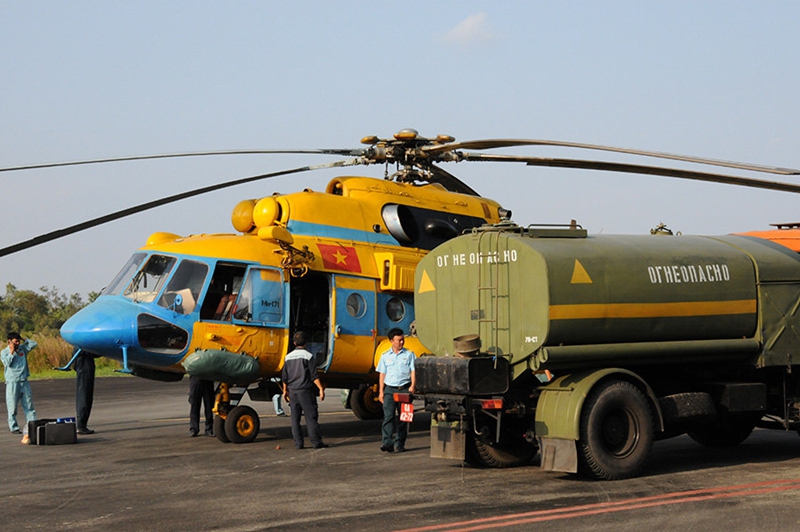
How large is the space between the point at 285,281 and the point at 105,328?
2765 millimetres

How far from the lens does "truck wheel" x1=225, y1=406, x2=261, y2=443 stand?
571 inches

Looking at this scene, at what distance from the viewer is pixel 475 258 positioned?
38.0 feet

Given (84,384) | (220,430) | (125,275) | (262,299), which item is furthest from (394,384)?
(84,384)

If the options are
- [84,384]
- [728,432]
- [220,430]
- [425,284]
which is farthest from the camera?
[84,384]

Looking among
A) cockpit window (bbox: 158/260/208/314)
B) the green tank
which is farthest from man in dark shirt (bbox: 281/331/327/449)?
the green tank

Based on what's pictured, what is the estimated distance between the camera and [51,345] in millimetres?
33969

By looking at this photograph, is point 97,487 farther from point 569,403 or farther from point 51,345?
point 51,345

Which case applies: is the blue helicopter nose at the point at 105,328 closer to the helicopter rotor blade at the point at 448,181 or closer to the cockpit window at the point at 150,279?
the cockpit window at the point at 150,279

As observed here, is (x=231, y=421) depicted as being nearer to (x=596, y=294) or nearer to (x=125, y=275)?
(x=125, y=275)

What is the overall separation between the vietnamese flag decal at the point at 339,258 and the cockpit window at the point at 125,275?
280 centimetres

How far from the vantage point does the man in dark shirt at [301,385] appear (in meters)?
13.8

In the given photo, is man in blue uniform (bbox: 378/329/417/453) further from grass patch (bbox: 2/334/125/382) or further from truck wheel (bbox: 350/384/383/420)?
grass patch (bbox: 2/334/125/382)

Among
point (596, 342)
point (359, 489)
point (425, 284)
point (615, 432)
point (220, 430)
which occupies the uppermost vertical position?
point (425, 284)

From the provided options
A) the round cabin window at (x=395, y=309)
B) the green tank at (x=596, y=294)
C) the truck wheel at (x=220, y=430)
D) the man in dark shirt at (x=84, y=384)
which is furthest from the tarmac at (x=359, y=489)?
the round cabin window at (x=395, y=309)
